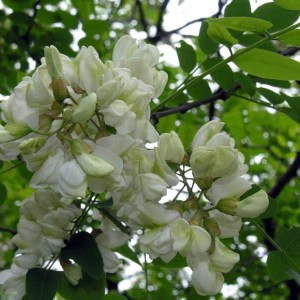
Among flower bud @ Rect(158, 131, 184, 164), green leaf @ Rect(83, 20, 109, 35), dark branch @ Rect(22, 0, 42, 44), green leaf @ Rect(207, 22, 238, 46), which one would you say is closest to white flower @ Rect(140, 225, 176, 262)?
flower bud @ Rect(158, 131, 184, 164)

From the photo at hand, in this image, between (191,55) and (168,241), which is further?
(191,55)

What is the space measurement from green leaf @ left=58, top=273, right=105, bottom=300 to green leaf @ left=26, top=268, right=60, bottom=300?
0.16 ft

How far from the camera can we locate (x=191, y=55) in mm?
1304

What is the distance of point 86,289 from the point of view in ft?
3.74

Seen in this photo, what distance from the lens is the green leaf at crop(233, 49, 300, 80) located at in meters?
0.96

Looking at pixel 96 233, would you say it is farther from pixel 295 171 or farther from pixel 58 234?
pixel 295 171

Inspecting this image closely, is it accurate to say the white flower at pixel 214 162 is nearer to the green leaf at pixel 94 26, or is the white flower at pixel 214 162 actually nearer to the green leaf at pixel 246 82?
the green leaf at pixel 246 82

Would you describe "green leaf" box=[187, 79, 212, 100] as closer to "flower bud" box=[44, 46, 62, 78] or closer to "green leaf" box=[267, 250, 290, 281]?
"green leaf" box=[267, 250, 290, 281]

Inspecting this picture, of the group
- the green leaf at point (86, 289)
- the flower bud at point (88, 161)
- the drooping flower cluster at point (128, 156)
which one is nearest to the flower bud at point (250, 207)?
the drooping flower cluster at point (128, 156)

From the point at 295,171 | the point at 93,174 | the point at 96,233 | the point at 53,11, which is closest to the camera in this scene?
the point at 93,174

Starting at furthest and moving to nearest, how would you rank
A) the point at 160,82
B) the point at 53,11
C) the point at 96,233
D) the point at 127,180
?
the point at 53,11 < the point at 96,233 < the point at 160,82 < the point at 127,180

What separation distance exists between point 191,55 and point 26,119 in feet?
1.61

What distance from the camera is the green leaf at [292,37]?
38.5 inches

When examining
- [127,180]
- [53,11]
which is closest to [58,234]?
[127,180]
